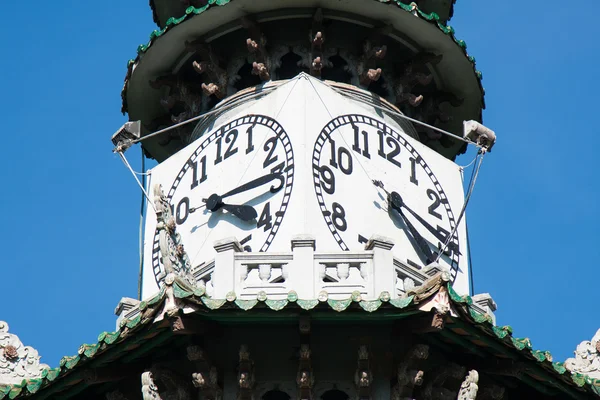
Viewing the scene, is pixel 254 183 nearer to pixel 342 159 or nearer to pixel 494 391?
pixel 342 159

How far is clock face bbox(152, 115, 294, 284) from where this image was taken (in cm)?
2605

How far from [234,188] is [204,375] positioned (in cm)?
412

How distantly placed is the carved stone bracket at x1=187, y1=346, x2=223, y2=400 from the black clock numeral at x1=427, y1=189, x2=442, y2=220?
5.34 m

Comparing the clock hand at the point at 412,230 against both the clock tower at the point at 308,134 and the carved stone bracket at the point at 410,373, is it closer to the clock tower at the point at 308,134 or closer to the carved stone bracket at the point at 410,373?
the clock tower at the point at 308,134

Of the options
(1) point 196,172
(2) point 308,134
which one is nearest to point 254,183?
(2) point 308,134

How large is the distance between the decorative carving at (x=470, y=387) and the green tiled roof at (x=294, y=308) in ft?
1.52

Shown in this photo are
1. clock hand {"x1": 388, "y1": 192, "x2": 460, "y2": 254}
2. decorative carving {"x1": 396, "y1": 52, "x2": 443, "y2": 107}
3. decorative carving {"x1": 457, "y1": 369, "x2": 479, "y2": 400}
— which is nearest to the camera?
decorative carving {"x1": 457, "y1": 369, "x2": 479, "y2": 400}

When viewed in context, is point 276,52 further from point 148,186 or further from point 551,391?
point 551,391

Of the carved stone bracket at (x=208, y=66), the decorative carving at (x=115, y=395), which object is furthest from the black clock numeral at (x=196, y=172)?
the decorative carving at (x=115, y=395)

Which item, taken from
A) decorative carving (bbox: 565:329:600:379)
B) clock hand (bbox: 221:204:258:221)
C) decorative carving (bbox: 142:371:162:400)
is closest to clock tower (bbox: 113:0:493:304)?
clock hand (bbox: 221:204:258:221)

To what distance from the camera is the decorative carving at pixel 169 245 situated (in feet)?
78.4

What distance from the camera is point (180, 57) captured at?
29.5 metres

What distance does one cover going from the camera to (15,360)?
25.5 m

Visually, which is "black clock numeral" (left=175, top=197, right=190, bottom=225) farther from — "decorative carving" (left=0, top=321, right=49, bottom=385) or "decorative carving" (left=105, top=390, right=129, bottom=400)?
"decorative carving" (left=105, top=390, right=129, bottom=400)
